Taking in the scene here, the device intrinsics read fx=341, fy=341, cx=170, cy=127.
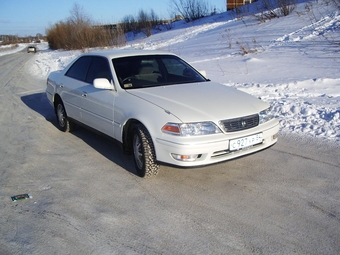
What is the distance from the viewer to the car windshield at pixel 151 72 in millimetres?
4609

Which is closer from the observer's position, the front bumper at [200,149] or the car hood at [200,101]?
the front bumper at [200,149]

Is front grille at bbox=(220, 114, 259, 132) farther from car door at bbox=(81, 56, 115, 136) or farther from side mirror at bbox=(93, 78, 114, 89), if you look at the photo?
side mirror at bbox=(93, 78, 114, 89)

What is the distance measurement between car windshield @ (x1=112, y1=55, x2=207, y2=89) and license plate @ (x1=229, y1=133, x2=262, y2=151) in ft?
4.84

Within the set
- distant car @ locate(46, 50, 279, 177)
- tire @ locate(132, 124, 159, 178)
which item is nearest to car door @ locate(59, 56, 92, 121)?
distant car @ locate(46, 50, 279, 177)

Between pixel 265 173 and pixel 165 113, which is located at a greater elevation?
pixel 165 113

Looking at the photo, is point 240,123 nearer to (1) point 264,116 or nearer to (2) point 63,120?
(1) point 264,116

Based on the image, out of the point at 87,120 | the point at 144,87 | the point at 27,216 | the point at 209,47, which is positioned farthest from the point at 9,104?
the point at 209,47

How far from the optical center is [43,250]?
2.69 m

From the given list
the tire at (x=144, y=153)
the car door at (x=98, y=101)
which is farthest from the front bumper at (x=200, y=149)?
the car door at (x=98, y=101)

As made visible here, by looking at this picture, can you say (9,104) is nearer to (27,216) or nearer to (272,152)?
(27,216)

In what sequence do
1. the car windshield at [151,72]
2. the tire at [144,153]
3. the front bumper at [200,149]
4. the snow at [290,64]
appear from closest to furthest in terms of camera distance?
the front bumper at [200,149], the tire at [144,153], the car windshield at [151,72], the snow at [290,64]

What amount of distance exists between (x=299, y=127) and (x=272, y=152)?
44.3 inches

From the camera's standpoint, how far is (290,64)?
398 inches

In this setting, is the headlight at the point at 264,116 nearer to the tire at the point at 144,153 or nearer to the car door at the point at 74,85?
the tire at the point at 144,153
